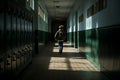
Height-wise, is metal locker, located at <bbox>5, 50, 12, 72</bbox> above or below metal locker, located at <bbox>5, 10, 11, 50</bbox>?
below

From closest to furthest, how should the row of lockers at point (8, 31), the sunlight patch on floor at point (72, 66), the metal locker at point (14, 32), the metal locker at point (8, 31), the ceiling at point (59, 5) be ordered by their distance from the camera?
the row of lockers at point (8, 31) → the metal locker at point (8, 31) → the metal locker at point (14, 32) → the sunlight patch on floor at point (72, 66) → the ceiling at point (59, 5)

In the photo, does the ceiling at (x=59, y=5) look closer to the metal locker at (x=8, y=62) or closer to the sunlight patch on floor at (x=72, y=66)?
the sunlight patch on floor at (x=72, y=66)

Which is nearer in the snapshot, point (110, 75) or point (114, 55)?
point (114, 55)

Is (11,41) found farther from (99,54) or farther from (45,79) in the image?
(99,54)

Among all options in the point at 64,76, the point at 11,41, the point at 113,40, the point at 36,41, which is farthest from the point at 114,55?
the point at 36,41

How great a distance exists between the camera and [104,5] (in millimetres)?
7766

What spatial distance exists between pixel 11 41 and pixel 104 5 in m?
3.32

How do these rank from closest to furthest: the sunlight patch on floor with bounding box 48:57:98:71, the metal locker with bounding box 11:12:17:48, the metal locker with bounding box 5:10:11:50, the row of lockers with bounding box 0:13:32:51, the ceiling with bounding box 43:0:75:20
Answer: the row of lockers with bounding box 0:13:32:51
the metal locker with bounding box 5:10:11:50
the metal locker with bounding box 11:12:17:48
the sunlight patch on floor with bounding box 48:57:98:71
the ceiling with bounding box 43:0:75:20

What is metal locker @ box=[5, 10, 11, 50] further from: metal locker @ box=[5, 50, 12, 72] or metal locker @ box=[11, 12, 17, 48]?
metal locker @ box=[11, 12, 17, 48]

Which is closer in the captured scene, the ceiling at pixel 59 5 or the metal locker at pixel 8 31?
the metal locker at pixel 8 31

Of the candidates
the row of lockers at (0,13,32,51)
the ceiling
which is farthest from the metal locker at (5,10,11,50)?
the ceiling

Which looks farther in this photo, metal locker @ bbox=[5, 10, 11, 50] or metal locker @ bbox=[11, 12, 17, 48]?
metal locker @ bbox=[11, 12, 17, 48]

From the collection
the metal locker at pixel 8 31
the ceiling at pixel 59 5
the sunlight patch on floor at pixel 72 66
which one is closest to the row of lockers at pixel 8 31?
the metal locker at pixel 8 31

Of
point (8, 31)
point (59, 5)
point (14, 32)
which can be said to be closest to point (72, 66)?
point (14, 32)
